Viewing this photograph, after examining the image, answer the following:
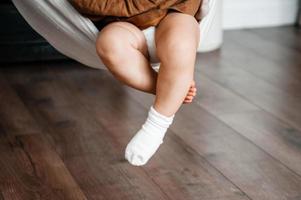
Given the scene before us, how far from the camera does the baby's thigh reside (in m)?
1.18

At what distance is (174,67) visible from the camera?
1.16 meters

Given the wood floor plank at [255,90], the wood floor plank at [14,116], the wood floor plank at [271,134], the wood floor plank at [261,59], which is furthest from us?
the wood floor plank at [261,59]

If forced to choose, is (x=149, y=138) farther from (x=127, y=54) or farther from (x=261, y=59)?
(x=261, y=59)

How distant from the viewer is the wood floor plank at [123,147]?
1319mm

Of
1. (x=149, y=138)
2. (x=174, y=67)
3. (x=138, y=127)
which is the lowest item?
(x=138, y=127)

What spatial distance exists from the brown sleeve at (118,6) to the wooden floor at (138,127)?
0.37m

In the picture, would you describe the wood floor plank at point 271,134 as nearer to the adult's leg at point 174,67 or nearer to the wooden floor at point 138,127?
the wooden floor at point 138,127

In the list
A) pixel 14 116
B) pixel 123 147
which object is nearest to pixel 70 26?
pixel 123 147

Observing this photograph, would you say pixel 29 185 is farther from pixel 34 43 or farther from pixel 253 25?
pixel 253 25

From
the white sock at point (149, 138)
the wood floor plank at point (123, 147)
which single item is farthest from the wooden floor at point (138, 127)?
the white sock at point (149, 138)

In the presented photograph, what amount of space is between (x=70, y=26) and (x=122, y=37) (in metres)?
0.15

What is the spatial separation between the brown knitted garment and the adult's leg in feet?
0.19

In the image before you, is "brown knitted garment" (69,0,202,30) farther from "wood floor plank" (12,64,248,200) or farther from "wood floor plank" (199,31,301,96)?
"wood floor plank" (199,31,301,96)

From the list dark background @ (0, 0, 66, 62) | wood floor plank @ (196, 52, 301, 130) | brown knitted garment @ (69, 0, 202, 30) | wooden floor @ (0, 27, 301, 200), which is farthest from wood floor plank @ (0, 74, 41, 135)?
wood floor plank @ (196, 52, 301, 130)
